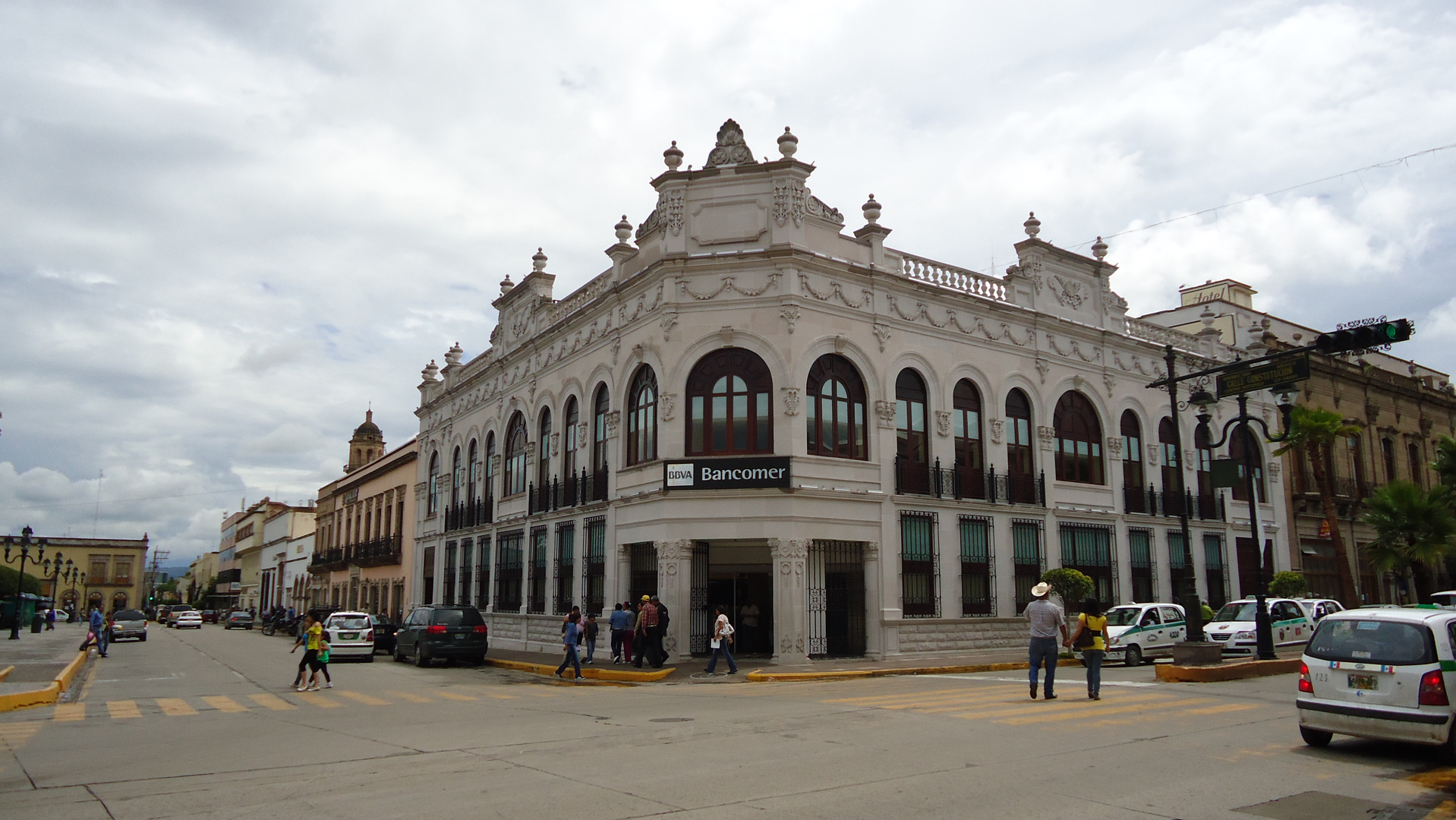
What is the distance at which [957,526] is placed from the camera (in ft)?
88.5

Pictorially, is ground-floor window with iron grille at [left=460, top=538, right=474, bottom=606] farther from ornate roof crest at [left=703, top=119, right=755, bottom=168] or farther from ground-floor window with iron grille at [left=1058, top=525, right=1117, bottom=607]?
ground-floor window with iron grille at [left=1058, top=525, right=1117, bottom=607]

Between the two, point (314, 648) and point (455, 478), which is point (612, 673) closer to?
point (314, 648)

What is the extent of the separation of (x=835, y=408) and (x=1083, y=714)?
13.0m

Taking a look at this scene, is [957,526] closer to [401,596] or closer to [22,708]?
[22,708]

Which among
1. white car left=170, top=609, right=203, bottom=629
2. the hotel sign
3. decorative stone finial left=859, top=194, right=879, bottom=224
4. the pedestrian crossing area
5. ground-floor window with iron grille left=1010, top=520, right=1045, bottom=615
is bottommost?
white car left=170, top=609, right=203, bottom=629

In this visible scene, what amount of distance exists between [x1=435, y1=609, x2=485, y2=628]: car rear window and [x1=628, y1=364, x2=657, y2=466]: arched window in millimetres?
6288

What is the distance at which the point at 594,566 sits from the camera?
91.3 ft

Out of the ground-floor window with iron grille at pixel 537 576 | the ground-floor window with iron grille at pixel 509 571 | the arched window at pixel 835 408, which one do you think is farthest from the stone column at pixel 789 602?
the ground-floor window with iron grille at pixel 509 571

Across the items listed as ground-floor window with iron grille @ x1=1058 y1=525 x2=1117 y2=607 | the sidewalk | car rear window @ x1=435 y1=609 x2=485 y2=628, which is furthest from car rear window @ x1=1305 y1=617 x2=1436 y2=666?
car rear window @ x1=435 y1=609 x2=485 y2=628

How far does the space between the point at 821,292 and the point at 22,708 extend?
1855 centimetres

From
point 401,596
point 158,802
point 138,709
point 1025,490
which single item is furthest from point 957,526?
point 401,596

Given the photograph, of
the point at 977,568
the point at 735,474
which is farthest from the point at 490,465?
the point at 977,568

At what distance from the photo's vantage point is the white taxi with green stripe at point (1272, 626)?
23.5 m

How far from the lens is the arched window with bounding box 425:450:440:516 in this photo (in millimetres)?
42531
